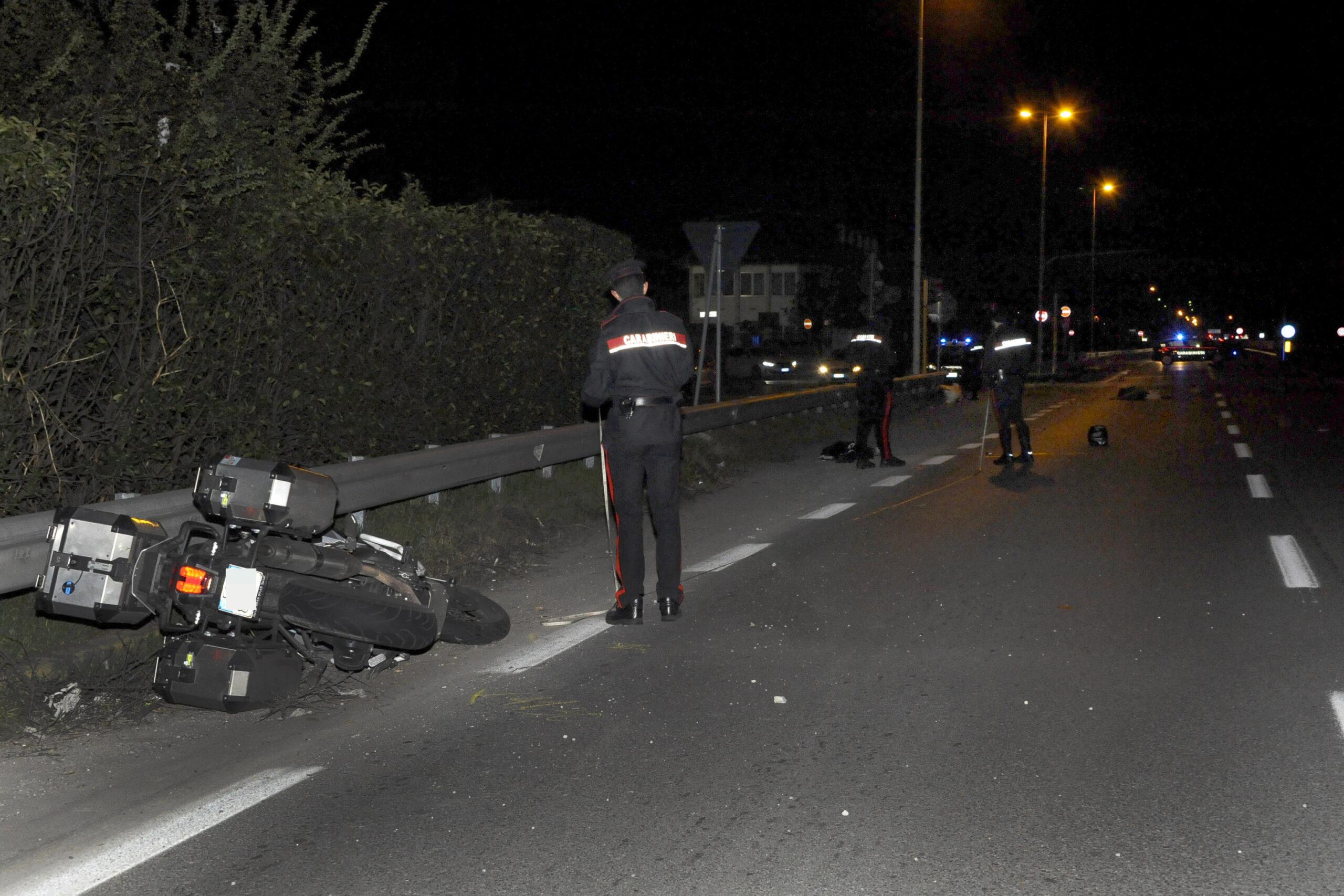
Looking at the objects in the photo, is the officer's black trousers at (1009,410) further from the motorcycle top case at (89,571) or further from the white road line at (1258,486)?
the motorcycle top case at (89,571)

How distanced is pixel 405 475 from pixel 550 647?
2461 millimetres

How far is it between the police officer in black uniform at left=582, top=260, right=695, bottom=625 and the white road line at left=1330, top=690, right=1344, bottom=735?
11.0 ft

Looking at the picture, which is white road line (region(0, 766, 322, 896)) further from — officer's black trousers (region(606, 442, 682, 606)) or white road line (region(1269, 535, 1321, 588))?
white road line (region(1269, 535, 1321, 588))

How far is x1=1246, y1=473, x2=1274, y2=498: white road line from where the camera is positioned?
532 inches

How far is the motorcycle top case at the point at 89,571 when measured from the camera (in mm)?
5453

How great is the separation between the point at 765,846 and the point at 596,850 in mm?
510

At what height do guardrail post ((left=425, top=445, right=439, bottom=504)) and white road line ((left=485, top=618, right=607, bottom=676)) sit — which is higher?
Answer: guardrail post ((left=425, top=445, right=439, bottom=504))

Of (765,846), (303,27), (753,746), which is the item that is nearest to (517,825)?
(765,846)

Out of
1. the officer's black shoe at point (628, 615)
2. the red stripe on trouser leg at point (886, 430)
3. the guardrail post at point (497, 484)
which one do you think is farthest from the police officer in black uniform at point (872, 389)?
the officer's black shoe at point (628, 615)

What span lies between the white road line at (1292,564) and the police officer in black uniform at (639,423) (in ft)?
12.8

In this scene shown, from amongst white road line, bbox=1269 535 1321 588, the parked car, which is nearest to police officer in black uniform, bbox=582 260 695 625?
white road line, bbox=1269 535 1321 588

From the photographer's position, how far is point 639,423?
7.70 meters

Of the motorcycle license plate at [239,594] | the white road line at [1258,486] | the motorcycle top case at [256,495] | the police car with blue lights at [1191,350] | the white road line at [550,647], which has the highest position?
the motorcycle top case at [256,495]

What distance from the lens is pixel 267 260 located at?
8.15 meters
